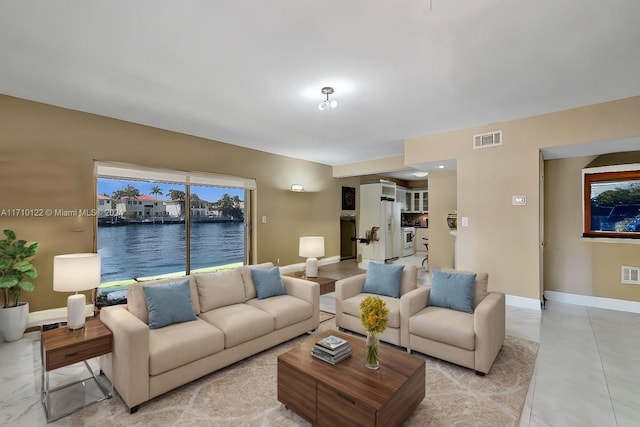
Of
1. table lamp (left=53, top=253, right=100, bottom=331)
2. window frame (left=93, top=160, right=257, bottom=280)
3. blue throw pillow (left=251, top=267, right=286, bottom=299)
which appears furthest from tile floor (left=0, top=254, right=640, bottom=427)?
window frame (left=93, top=160, right=257, bottom=280)

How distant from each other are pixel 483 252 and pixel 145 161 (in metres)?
5.48

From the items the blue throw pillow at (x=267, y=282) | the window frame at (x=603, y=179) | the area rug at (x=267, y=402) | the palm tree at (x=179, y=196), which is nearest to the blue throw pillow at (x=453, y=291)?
the area rug at (x=267, y=402)

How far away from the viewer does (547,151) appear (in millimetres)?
4293

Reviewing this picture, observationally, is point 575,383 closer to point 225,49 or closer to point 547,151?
point 547,151

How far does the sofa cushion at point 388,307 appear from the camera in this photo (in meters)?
3.01

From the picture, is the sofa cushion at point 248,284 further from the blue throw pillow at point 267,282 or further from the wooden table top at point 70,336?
the wooden table top at point 70,336

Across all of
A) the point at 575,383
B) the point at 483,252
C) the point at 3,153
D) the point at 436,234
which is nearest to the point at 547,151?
the point at 483,252

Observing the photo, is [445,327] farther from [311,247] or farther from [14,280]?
[14,280]

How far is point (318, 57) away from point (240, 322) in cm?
253

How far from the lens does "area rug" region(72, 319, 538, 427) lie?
2.02 metres

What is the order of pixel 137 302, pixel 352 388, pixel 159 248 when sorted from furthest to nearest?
pixel 159 248
pixel 137 302
pixel 352 388

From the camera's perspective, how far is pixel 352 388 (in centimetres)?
181

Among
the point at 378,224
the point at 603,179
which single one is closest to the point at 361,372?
the point at 603,179

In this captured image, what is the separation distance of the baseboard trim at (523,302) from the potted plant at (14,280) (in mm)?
6165
